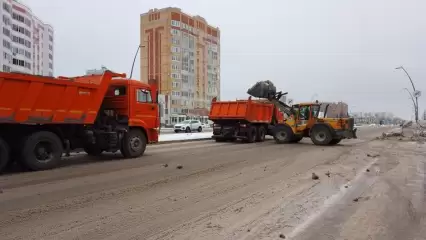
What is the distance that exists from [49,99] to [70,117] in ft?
2.83

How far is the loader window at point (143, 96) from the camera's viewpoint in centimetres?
1427

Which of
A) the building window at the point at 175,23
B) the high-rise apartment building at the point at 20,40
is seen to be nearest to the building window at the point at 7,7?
the high-rise apartment building at the point at 20,40

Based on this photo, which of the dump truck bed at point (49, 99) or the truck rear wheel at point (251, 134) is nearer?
the dump truck bed at point (49, 99)

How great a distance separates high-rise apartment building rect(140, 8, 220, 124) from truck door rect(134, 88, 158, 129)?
8442 centimetres

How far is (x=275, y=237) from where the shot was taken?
512 cm

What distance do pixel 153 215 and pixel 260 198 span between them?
227 cm

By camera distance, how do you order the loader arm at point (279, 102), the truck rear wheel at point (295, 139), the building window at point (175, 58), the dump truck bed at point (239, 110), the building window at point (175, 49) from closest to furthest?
the dump truck bed at point (239, 110) < the truck rear wheel at point (295, 139) < the loader arm at point (279, 102) < the building window at point (175, 58) < the building window at point (175, 49)

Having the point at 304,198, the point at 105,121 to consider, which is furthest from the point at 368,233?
the point at 105,121

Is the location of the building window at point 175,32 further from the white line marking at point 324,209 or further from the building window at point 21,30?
the white line marking at point 324,209

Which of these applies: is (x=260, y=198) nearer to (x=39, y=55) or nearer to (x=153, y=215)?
(x=153, y=215)

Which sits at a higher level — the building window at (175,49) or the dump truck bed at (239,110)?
the building window at (175,49)

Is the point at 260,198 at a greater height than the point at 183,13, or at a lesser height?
lesser

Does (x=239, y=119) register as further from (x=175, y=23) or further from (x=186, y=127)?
(x=175, y=23)

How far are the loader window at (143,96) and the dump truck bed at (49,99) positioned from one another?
1590 mm
